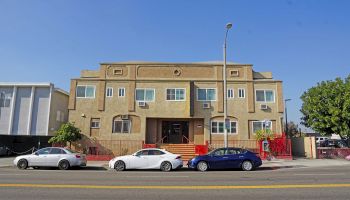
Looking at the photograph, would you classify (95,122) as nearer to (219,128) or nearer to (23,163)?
(23,163)

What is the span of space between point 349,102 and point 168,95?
15.8 metres

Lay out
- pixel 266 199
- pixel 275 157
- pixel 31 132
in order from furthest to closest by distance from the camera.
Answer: pixel 31 132 → pixel 275 157 → pixel 266 199

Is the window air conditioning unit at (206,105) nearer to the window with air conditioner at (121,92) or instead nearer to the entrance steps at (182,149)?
the entrance steps at (182,149)

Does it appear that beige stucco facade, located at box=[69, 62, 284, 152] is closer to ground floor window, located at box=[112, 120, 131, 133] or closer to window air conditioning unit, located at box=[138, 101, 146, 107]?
window air conditioning unit, located at box=[138, 101, 146, 107]

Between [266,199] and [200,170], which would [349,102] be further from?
[266,199]

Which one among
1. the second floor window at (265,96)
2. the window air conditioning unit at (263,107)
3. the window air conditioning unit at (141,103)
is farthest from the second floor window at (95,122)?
the window air conditioning unit at (263,107)

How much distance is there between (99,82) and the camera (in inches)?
1218

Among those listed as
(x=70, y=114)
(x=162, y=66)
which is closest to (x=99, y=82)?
(x=70, y=114)

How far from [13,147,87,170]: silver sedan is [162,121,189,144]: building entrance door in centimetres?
1332

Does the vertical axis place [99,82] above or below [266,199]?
above

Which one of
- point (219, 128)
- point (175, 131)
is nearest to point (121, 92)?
point (175, 131)

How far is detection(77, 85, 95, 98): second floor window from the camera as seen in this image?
30688 mm

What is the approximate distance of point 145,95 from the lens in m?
30.8

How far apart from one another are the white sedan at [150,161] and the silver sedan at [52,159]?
8.35 ft
